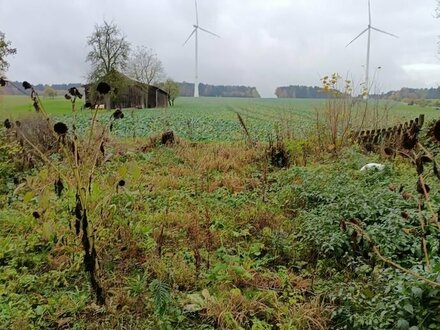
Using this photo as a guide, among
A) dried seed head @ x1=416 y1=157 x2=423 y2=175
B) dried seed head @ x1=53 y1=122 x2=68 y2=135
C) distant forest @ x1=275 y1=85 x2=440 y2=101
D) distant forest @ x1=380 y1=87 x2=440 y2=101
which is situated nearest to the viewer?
dried seed head @ x1=416 y1=157 x2=423 y2=175

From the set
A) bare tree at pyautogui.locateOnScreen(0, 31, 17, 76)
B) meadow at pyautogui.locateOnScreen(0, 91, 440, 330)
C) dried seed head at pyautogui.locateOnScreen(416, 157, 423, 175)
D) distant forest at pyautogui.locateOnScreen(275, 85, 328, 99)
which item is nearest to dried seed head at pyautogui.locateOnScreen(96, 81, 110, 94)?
meadow at pyautogui.locateOnScreen(0, 91, 440, 330)

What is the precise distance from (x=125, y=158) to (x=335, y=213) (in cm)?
→ 493

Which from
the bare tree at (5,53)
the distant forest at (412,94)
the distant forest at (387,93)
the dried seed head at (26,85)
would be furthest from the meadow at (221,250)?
the bare tree at (5,53)

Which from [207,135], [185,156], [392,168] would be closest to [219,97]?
[207,135]

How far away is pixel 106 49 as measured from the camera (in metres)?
26.8

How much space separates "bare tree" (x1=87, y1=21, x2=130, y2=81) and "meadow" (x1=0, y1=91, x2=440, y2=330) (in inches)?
906

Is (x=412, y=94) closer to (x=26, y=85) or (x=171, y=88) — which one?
(x=26, y=85)

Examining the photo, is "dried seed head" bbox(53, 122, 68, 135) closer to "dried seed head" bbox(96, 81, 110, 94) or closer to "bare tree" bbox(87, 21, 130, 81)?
"dried seed head" bbox(96, 81, 110, 94)

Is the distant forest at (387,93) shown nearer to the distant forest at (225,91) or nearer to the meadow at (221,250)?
the meadow at (221,250)

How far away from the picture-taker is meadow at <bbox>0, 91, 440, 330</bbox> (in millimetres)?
2262

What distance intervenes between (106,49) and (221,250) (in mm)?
Result: 26679

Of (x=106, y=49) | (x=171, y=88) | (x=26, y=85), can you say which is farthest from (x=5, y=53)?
(x=171, y=88)

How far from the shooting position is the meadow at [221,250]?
2262 mm

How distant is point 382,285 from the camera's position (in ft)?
7.59
